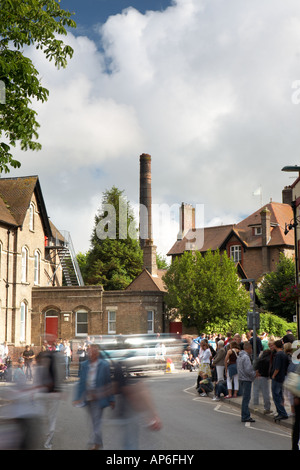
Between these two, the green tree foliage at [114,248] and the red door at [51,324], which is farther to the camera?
the green tree foliage at [114,248]

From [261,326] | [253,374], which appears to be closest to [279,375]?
[253,374]

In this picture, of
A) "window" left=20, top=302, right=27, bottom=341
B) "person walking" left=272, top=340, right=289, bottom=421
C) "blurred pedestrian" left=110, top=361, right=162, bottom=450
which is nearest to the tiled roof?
"window" left=20, top=302, right=27, bottom=341

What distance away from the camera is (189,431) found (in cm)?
1181

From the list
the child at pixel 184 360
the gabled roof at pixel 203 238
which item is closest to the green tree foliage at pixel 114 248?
the gabled roof at pixel 203 238

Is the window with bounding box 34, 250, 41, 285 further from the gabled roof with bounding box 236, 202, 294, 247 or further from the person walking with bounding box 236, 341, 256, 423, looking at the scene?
the person walking with bounding box 236, 341, 256, 423

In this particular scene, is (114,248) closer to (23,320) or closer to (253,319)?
(23,320)

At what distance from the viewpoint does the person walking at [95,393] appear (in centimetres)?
888

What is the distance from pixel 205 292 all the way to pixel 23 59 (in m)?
30.2

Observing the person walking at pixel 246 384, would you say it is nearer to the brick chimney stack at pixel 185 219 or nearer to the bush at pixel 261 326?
the bush at pixel 261 326

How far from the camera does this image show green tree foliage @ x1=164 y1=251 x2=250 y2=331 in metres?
Result: 42.7

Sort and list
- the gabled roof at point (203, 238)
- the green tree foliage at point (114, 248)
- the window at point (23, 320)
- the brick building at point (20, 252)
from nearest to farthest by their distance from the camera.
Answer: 1. the brick building at point (20, 252)
2. the window at point (23, 320)
3. the gabled roof at point (203, 238)
4. the green tree foliage at point (114, 248)

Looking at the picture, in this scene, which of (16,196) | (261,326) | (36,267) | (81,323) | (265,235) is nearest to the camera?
(16,196)

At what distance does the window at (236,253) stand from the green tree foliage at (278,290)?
7802 mm
